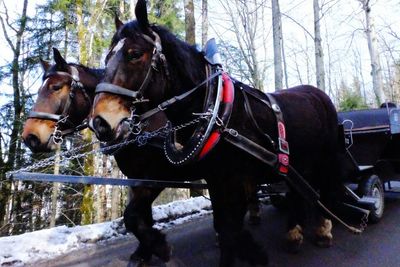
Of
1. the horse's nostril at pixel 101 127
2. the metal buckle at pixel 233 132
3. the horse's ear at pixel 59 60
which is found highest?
the horse's ear at pixel 59 60

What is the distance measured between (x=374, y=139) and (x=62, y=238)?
169 inches

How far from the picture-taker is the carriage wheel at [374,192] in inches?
179

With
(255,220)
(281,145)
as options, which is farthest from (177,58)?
(255,220)

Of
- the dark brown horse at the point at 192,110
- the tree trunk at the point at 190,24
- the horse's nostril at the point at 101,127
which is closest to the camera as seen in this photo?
the horse's nostril at the point at 101,127

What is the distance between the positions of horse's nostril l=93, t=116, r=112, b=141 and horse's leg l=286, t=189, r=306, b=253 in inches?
91.0

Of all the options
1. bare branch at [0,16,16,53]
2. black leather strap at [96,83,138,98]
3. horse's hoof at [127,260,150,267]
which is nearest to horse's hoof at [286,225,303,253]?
horse's hoof at [127,260,150,267]

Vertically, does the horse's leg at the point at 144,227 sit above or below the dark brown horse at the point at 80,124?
below

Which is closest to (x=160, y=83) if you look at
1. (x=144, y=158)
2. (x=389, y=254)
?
(x=144, y=158)

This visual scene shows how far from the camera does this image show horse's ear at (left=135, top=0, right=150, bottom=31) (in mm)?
2256

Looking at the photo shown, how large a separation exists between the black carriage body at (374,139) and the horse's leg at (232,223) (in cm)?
243

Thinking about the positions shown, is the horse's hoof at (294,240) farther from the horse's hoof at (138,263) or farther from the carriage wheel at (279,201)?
the carriage wheel at (279,201)

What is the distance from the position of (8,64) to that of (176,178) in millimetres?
16834

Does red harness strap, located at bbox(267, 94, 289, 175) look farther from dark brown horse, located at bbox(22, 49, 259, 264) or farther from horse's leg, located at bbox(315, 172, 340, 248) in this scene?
horse's leg, located at bbox(315, 172, 340, 248)

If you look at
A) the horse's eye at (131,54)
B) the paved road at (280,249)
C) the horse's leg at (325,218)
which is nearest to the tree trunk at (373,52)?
the paved road at (280,249)
